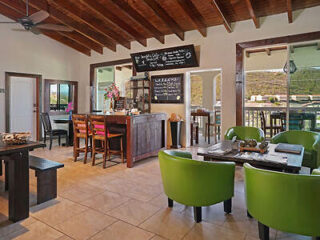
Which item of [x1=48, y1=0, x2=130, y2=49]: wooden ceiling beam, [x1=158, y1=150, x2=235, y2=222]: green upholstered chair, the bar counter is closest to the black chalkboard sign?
the bar counter

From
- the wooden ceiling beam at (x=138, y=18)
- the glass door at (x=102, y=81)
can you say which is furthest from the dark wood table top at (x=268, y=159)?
the glass door at (x=102, y=81)

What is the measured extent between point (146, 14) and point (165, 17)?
45 centimetres

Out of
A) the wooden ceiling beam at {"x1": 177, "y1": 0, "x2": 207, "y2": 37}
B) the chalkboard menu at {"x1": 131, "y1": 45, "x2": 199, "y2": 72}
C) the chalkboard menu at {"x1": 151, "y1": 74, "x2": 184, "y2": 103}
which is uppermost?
the wooden ceiling beam at {"x1": 177, "y1": 0, "x2": 207, "y2": 37}

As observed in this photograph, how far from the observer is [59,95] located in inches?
310

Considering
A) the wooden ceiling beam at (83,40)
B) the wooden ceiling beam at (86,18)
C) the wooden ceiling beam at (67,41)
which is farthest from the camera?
the wooden ceiling beam at (67,41)

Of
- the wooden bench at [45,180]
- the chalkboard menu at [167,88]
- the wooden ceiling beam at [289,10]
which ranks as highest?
the wooden ceiling beam at [289,10]

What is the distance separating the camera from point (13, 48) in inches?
256

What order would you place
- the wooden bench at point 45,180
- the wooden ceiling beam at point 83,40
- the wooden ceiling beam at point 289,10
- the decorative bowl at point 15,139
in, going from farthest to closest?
the wooden ceiling beam at point 83,40 → the wooden ceiling beam at point 289,10 → the wooden bench at point 45,180 → the decorative bowl at point 15,139

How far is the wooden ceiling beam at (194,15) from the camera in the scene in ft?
15.0

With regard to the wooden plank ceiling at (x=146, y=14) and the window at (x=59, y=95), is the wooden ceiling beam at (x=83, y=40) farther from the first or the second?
the window at (x=59, y=95)

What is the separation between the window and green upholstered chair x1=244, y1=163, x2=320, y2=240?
7.09m

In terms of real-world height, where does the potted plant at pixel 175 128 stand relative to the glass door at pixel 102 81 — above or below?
below

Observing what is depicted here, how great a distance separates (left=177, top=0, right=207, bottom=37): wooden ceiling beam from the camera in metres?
4.56

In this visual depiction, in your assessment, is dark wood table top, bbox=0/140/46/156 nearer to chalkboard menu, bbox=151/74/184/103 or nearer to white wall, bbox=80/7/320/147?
white wall, bbox=80/7/320/147
